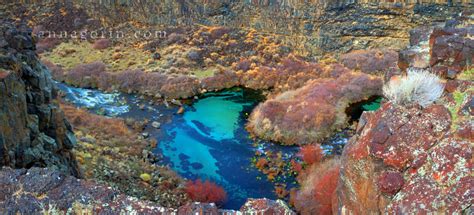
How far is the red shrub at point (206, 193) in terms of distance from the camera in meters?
21.9

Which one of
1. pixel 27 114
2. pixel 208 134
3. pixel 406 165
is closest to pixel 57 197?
pixel 27 114

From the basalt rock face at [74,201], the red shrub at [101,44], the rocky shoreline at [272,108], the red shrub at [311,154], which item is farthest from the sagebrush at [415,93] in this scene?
the red shrub at [101,44]

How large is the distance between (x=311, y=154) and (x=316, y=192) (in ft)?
19.8

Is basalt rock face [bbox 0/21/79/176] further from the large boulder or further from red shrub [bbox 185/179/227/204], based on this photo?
the large boulder

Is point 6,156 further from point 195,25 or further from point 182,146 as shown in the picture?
point 195,25

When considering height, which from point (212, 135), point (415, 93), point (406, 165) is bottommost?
point (212, 135)

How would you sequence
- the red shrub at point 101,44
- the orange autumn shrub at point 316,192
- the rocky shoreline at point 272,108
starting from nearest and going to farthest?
1. the rocky shoreline at point 272,108
2. the orange autumn shrub at point 316,192
3. the red shrub at point 101,44

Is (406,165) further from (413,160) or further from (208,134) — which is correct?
(208,134)

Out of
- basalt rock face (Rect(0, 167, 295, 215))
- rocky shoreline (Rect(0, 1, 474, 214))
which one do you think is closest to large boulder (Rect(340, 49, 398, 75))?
rocky shoreline (Rect(0, 1, 474, 214))

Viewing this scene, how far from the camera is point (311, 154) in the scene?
85.1ft

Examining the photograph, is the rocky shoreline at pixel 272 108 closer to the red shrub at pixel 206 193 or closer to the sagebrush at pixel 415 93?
the sagebrush at pixel 415 93

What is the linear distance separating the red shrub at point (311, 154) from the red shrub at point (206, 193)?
19.8 ft

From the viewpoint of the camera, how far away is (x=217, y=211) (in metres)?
9.60

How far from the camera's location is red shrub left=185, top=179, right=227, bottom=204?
21.9m
